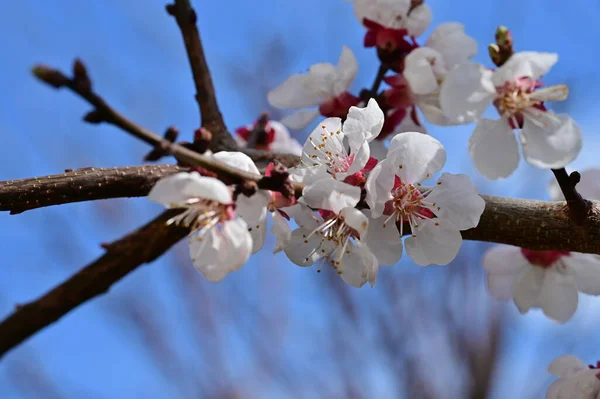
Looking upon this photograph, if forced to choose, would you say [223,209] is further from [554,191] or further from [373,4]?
[554,191]

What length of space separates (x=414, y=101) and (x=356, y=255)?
540 millimetres

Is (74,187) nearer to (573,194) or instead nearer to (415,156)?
(415,156)

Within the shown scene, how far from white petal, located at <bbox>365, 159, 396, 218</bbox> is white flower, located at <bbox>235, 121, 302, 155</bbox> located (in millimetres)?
818

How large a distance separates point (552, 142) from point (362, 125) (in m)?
0.27

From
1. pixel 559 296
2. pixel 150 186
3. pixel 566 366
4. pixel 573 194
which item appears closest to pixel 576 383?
pixel 566 366

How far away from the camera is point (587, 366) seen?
1.17 meters

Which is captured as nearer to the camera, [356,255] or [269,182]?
[269,182]

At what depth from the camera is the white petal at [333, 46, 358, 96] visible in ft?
4.28

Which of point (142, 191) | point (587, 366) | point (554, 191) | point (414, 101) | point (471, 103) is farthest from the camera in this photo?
point (554, 191)

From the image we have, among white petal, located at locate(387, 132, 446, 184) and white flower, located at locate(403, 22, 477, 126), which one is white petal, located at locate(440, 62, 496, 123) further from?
white flower, located at locate(403, 22, 477, 126)

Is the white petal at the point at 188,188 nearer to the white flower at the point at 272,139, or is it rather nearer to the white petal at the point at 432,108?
the white petal at the point at 432,108

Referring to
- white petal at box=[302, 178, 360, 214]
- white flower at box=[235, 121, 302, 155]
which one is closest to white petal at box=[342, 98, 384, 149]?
white petal at box=[302, 178, 360, 214]

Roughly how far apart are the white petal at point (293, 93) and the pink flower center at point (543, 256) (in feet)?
1.97

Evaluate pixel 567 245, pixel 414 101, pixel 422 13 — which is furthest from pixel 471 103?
pixel 422 13
